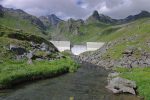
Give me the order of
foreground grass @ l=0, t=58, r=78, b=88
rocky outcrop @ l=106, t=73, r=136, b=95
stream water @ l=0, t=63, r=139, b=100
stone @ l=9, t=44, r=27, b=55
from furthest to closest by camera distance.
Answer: stone @ l=9, t=44, r=27, b=55 < rocky outcrop @ l=106, t=73, r=136, b=95 < foreground grass @ l=0, t=58, r=78, b=88 < stream water @ l=0, t=63, r=139, b=100

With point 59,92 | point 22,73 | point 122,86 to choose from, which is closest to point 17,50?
point 22,73

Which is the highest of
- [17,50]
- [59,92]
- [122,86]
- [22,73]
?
[17,50]

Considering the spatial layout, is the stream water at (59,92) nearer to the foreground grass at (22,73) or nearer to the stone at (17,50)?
the foreground grass at (22,73)

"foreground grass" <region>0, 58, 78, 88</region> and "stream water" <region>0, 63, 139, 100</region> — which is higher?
"foreground grass" <region>0, 58, 78, 88</region>

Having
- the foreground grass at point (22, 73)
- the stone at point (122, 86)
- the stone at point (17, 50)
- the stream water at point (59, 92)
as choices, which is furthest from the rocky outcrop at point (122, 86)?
the stone at point (17, 50)

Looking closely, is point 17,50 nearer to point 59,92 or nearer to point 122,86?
point 59,92

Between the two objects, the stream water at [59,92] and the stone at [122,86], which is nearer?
the stream water at [59,92]

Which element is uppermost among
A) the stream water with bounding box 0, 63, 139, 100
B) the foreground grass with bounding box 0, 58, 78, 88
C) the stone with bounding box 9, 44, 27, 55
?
the stone with bounding box 9, 44, 27, 55

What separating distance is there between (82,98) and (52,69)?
32538 mm

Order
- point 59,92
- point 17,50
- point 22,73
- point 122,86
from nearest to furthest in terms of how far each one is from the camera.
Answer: point 59,92 → point 122,86 → point 22,73 → point 17,50

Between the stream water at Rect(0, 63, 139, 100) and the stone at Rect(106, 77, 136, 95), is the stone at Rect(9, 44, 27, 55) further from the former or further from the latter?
the stone at Rect(106, 77, 136, 95)

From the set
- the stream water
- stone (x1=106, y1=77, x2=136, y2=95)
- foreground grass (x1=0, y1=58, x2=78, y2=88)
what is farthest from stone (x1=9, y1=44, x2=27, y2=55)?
stone (x1=106, y1=77, x2=136, y2=95)

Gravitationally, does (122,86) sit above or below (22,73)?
below

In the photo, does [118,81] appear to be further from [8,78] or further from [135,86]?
[8,78]
